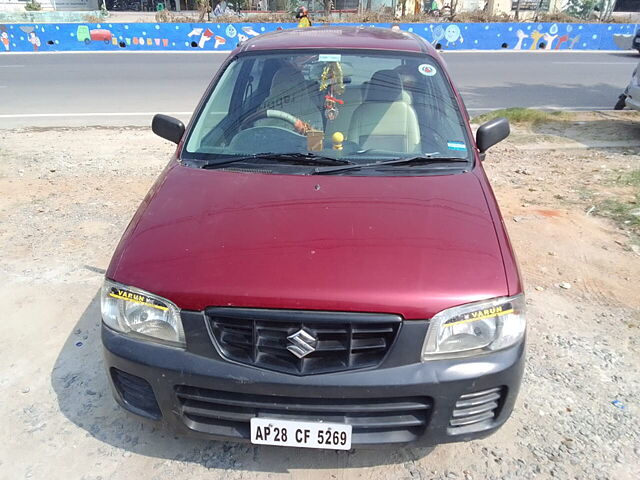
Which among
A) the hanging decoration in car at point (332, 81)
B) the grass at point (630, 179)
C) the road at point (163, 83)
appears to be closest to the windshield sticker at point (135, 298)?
the hanging decoration in car at point (332, 81)

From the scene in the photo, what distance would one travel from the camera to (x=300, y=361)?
2.02 m

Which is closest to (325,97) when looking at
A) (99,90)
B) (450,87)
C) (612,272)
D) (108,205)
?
(450,87)

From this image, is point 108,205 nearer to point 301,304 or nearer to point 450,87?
point 450,87

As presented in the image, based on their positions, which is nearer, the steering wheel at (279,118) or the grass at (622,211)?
the steering wheel at (279,118)

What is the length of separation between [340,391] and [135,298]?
926mm

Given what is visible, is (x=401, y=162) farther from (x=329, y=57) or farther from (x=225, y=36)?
(x=225, y=36)

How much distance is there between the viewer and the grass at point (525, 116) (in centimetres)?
853

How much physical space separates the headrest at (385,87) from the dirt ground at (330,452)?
1.77 metres

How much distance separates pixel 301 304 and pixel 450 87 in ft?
6.75

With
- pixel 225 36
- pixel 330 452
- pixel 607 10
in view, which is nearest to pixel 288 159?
pixel 330 452

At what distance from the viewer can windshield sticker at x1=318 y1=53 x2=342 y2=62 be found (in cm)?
339

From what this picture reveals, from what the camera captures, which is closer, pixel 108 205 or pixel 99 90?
pixel 108 205

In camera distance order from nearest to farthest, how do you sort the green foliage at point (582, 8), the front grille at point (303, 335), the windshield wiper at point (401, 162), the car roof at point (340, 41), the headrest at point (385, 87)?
the front grille at point (303, 335)
the windshield wiper at point (401, 162)
the headrest at point (385, 87)
the car roof at point (340, 41)
the green foliage at point (582, 8)

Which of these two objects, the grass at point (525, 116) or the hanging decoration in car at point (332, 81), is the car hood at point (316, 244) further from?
the grass at point (525, 116)
